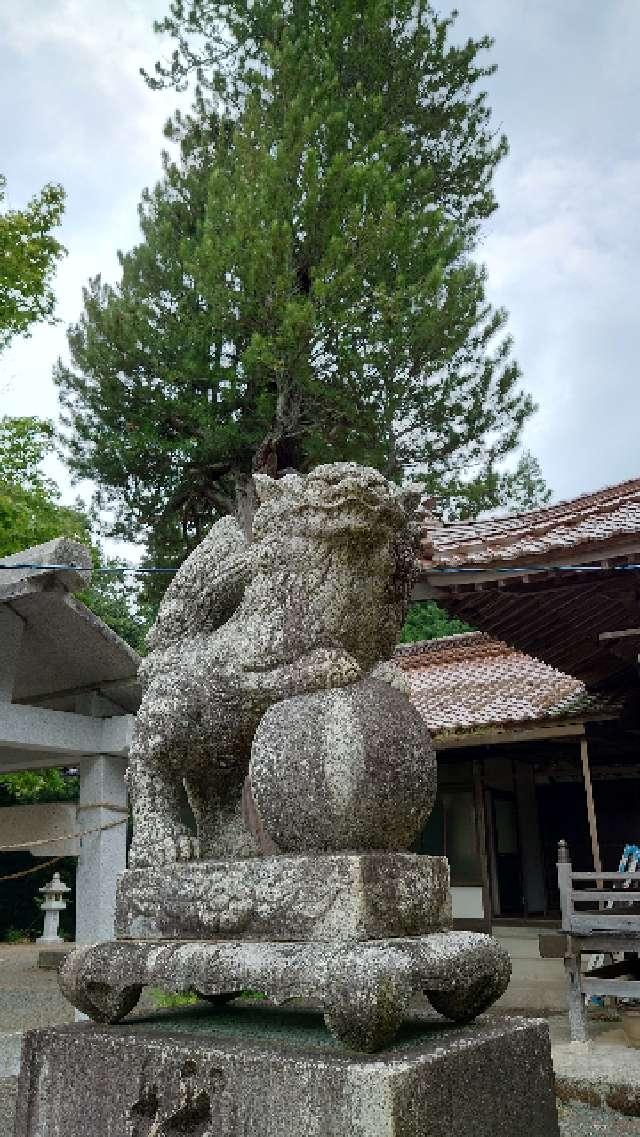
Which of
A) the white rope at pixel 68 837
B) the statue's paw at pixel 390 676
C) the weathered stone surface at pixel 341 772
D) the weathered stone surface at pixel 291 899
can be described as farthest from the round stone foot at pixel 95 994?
the white rope at pixel 68 837

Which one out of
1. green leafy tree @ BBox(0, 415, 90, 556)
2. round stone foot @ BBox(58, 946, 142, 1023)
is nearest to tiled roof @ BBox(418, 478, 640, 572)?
round stone foot @ BBox(58, 946, 142, 1023)

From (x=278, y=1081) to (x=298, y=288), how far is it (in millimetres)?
10153

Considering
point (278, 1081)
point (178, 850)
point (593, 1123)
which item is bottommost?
point (593, 1123)

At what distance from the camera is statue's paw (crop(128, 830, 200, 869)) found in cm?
256

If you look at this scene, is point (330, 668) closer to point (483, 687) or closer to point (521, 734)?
point (521, 734)

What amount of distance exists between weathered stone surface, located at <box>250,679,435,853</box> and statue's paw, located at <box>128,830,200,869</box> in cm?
36

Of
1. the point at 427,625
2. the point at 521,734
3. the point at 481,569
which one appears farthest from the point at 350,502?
the point at 427,625

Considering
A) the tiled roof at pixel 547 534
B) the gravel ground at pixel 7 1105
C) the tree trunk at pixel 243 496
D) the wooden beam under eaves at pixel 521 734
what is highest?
the tree trunk at pixel 243 496

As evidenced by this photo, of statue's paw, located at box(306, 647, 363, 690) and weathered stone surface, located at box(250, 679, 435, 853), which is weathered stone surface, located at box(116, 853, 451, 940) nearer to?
weathered stone surface, located at box(250, 679, 435, 853)

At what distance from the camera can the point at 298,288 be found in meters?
11.0

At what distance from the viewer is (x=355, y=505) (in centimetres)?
250

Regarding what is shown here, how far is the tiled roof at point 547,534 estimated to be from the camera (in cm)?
600

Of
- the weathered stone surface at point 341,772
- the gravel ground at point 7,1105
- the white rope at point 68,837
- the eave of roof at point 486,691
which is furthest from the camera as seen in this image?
the eave of roof at point 486,691

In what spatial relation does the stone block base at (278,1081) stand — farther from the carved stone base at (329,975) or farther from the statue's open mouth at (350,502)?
the statue's open mouth at (350,502)
